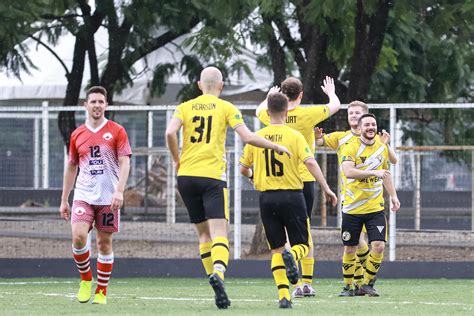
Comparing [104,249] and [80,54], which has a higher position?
[80,54]

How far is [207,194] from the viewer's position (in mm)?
10445

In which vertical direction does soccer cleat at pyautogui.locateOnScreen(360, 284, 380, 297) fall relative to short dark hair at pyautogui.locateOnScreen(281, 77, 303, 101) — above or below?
below

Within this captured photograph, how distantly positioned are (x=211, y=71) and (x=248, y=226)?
8.43 metres

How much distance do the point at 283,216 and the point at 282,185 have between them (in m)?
0.27

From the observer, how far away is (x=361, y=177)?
39.1 feet

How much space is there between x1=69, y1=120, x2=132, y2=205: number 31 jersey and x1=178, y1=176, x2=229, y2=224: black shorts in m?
0.89

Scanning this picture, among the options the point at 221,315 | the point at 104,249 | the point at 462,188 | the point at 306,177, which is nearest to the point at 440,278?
the point at 462,188

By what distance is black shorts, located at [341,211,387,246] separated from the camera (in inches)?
481

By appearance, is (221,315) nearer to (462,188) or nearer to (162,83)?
(462,188)

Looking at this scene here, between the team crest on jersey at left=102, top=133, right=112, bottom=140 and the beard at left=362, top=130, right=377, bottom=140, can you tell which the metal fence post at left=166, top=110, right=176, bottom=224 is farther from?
the team crest on jersey at left=102, top=133, right=112, bottom=140

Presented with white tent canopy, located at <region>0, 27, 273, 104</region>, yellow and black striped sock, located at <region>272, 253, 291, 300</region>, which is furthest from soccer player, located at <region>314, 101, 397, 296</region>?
white tent canopy, located at <region>0, 27, 273, 104</region>

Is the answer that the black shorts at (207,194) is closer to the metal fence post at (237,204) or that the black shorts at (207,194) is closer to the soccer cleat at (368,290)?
the soccer cleat at (368,290)

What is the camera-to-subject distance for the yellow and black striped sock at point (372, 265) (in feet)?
40.6

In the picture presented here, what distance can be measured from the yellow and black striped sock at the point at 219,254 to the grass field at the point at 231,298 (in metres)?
0.35
